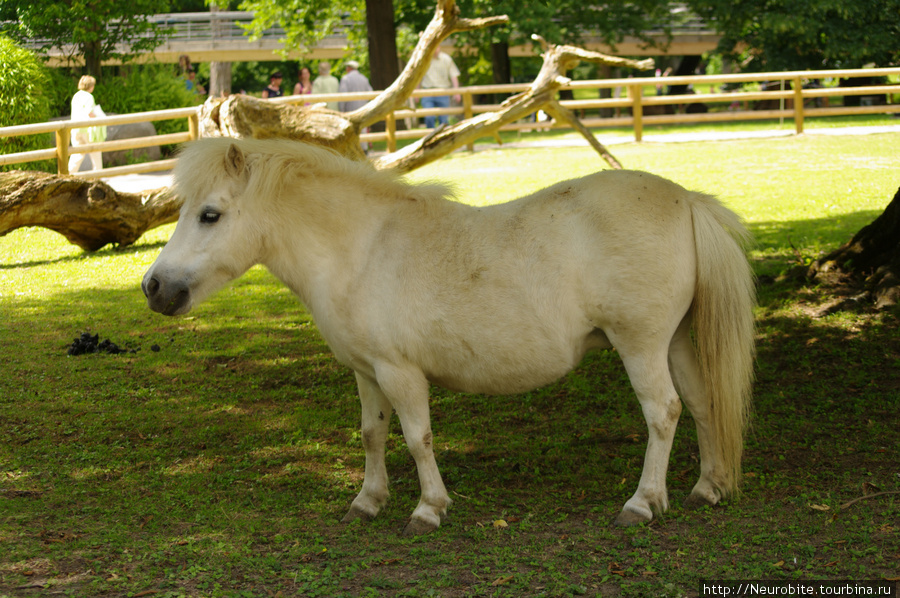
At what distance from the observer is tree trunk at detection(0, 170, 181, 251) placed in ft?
32.5

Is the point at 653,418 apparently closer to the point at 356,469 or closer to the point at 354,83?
the point at 356,469

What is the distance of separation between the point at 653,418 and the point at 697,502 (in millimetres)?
557

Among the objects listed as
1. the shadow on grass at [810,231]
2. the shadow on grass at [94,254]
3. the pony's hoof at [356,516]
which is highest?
the shadow on grass at [810,231]

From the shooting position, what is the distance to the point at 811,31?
82.0 feet

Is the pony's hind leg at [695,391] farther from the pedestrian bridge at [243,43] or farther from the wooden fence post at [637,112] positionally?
the pedestrian bridge at [243,43]

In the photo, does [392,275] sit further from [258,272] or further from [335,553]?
[258,272]

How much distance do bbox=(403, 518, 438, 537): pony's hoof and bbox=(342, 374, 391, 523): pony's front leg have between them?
33cm

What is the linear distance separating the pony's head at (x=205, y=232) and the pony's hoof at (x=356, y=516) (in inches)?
54.6

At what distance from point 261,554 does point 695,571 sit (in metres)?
2.01

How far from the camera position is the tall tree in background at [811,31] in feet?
81.1

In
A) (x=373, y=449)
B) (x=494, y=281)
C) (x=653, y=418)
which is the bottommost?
(x=373, y=449)

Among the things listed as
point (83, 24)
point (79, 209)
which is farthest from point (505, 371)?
point (83, 24)

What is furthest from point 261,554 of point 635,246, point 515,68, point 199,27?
point 199,27

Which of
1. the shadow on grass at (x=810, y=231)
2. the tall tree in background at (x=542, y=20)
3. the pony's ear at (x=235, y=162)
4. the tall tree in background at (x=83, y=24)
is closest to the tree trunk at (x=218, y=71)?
the tall tree in background at (x=542, y=20)
